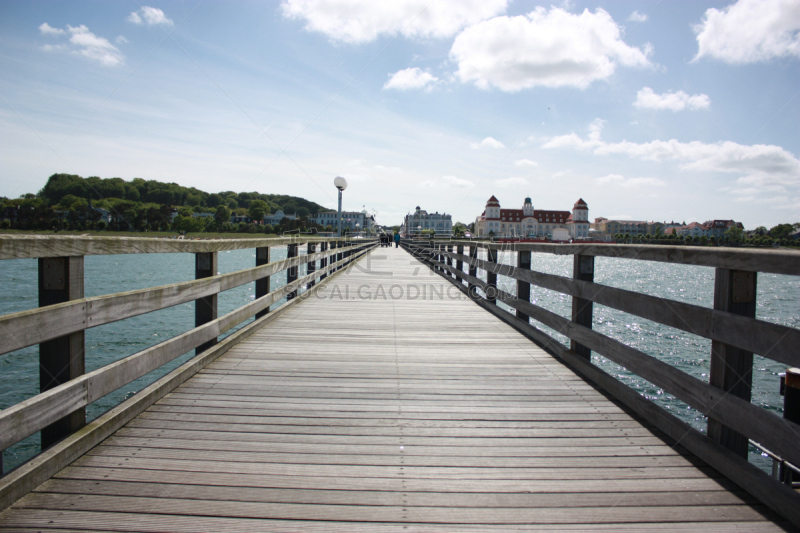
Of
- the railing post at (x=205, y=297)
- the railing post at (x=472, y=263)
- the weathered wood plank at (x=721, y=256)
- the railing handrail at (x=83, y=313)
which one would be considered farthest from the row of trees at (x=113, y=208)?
the weathered wood plank at (x=721, y=256)

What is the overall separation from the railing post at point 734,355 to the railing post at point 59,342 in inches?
118

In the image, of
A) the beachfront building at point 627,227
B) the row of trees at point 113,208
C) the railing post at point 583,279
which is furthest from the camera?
the beachfront building at point 627,227

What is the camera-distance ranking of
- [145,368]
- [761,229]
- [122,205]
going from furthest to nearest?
[122,205]
[761,229]
[145,368]

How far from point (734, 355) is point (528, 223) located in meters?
160

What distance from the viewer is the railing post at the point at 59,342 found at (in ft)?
7.38

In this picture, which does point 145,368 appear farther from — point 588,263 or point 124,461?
point 588,263

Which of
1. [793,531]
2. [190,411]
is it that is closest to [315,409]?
[190,411]

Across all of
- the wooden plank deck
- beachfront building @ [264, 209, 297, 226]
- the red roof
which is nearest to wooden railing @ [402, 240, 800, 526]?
the wooden plank deck

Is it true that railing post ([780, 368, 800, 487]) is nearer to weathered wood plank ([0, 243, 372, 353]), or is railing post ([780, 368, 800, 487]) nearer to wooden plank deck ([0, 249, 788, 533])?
wooden plank deck ([0, 249, 788, 533])

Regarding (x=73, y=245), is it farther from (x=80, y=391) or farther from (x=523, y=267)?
(x=523, y=267)

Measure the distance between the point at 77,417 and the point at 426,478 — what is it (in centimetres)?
175

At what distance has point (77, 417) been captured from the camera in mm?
2377

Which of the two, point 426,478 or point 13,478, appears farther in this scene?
point 426,478

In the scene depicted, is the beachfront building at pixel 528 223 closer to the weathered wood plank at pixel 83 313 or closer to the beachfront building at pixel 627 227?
the beachfront building at pixel 627 227
